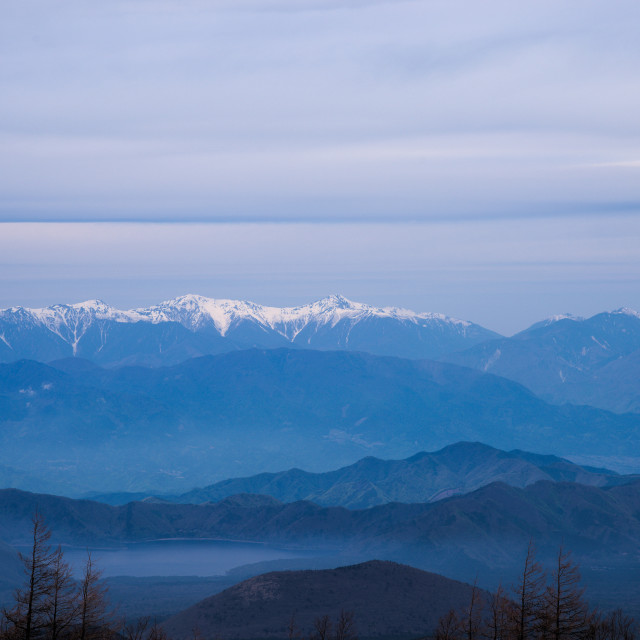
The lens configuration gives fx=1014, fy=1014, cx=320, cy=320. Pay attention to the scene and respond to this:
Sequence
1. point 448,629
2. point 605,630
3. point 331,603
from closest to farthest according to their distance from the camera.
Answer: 1. point 448,629
2. point 605,630
3. point 331,603

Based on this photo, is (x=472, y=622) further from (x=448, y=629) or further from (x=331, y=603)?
(x=331, y=603)

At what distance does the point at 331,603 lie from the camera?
175 metres

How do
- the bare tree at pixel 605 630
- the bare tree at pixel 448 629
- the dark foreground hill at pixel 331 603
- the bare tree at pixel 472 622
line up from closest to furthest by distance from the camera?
the bare tree at pixel 472 622
the bare tree at pixel 605 630
the bare tree at pixel 448 629
the dark foreground hill at pixel 331 603

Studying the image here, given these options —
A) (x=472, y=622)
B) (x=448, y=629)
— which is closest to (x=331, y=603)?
(x=448, y=629)

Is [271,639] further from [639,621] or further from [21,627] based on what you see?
[21,627]

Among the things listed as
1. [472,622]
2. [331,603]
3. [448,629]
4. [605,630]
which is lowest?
[331,603]

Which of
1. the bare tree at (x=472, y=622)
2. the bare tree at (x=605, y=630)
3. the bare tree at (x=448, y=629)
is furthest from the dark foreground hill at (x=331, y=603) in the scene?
the bare tree at (x=448, y=629)

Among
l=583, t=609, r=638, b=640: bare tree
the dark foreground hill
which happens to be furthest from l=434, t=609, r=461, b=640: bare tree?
the dark foreground hill

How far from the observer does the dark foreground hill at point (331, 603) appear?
166375mm

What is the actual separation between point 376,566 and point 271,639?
35.4 m

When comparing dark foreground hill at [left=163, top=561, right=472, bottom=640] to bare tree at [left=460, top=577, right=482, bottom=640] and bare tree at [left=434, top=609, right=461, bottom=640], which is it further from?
bare tree at [left=434, top=609, right=461, bottom=640]

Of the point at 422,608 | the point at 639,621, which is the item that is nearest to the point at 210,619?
the point at 422,608

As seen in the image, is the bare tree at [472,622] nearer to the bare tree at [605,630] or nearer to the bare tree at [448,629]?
the bare tree at [448,629]

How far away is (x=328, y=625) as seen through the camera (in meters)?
154
